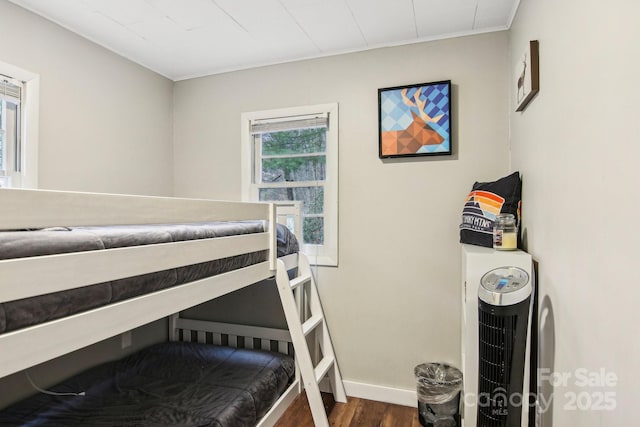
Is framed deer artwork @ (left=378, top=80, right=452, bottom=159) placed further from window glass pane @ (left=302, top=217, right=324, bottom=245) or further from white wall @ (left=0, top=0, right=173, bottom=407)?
white wall @ (left=0, top=0, right=173, bottom=407)

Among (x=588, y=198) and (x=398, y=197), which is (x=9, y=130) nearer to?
(x=398, y=197)

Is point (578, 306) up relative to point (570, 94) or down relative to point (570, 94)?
down

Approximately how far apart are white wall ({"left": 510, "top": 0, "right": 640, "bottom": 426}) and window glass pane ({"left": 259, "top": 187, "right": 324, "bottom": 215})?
1.41m

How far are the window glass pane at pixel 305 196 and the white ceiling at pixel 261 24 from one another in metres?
0.96

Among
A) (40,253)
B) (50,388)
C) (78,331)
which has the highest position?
(40,253)

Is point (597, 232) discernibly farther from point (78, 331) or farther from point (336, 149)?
point (336, 149)

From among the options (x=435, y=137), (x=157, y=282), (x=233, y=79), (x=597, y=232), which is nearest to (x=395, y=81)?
(x=435, y=137)

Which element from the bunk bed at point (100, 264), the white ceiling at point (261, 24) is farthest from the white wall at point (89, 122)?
the bunk bed at point (100, 264)

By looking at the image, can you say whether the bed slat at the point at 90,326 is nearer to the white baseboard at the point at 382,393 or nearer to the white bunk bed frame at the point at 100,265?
the white bunk bed frame at the point at 100,265

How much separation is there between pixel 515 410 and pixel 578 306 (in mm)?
437

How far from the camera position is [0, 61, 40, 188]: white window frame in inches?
76.7

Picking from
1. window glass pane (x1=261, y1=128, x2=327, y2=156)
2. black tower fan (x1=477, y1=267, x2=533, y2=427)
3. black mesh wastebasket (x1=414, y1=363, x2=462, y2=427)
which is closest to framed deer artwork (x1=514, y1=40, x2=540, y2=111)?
black tower fan (x1=477, y1=267, x2=533, y2=427)

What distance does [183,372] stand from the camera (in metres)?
2.20

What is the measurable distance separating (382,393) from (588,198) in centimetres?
192
